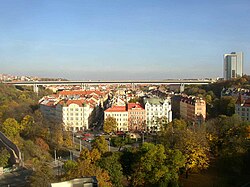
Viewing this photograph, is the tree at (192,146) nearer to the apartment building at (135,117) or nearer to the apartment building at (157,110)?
the apartment building at (135,117)

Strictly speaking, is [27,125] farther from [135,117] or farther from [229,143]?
[229,143]

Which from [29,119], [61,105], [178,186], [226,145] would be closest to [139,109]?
[61,105]

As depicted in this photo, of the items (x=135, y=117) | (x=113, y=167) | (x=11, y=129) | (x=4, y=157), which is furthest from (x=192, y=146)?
(x=135, y=117)

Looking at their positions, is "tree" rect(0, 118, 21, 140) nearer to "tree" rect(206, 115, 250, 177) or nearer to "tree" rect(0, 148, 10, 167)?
"tree" rect(0, 148, 10, 167)

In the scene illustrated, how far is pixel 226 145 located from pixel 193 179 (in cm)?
180

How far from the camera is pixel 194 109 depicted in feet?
66.2

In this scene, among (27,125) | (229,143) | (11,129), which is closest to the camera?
(229,143)

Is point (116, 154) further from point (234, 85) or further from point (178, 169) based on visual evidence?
point (234, 85)

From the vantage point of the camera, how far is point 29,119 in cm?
1524

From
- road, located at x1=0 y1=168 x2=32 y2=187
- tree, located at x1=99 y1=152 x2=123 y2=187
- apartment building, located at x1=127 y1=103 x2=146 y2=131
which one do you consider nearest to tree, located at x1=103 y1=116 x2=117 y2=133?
apartment building, located at x1=127 y1=103 x2=146 y2=131

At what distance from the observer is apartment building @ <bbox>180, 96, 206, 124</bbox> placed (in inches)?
785

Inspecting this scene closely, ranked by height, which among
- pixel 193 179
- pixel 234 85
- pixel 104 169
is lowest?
pixel 193 179

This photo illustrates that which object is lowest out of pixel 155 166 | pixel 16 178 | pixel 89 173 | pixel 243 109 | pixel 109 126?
pixel 16 178

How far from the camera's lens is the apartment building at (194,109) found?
19.9 metres
